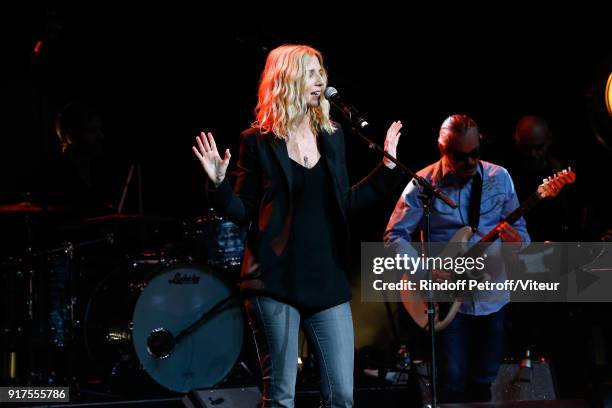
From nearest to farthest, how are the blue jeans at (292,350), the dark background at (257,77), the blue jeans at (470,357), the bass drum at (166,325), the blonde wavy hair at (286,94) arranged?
1. the blue jeans at (292,350)
2. the blonde wavy hair at (286,94)
3. the blue jeans at (470,357)
4. the bass drum at (166,325)
5. the dark background at (257,77)

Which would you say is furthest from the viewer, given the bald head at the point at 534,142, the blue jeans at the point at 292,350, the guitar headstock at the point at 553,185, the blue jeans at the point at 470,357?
the bald head at the point at 534,142

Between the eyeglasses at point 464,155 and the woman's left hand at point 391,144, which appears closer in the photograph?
the woman's left hand at point 391,144

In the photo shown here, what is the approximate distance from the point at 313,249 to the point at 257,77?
471cm

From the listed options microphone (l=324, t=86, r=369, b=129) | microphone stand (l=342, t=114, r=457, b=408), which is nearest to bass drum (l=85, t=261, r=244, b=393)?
microphone stand (l=342, t=114, r=457, b=408)

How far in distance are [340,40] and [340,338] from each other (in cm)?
473

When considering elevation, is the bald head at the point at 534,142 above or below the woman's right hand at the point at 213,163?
above

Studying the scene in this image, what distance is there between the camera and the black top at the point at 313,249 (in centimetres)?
344

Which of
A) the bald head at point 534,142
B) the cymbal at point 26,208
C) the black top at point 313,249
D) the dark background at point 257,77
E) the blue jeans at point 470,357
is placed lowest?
the blue jeans at point 470,357

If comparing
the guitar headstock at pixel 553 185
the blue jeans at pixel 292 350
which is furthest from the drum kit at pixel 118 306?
the blue jeans at pixel 292 350

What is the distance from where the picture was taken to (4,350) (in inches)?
277

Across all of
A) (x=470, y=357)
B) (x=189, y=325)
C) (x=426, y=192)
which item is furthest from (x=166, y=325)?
(x=426, y=192)

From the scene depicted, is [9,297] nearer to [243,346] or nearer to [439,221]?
[243,346]

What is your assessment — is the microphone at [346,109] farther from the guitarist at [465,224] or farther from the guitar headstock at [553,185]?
the guitar headstock at [553,185]

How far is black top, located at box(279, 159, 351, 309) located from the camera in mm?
3441
